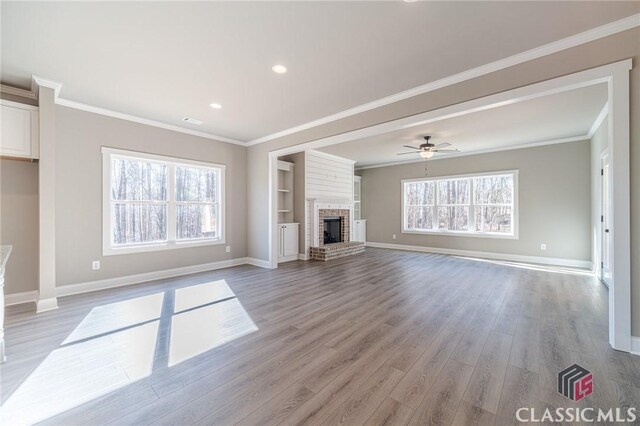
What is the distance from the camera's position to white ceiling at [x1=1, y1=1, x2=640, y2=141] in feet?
7.04

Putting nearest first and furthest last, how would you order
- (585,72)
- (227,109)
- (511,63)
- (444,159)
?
(585,72) → (511,63) → (227,109) → (444,159)

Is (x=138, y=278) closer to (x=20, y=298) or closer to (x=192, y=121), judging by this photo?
(x=20, y=298)

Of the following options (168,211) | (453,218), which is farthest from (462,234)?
(168,211)

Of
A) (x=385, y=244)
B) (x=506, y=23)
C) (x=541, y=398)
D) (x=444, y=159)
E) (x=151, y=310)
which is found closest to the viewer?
(x=541, y=398)

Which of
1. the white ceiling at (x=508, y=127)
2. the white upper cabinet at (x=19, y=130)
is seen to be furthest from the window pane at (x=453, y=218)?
the white upper cabinet at (x=19, y=130)

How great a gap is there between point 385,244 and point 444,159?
316cm

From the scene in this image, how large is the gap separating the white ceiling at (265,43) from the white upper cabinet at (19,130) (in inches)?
14.6

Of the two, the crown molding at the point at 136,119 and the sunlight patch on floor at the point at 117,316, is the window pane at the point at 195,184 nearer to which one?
the crown molding at the point at 136,119

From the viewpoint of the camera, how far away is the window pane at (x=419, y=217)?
7.97 metres

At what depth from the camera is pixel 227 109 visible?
4145mm

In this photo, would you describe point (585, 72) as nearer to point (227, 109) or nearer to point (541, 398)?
point (541, 398)

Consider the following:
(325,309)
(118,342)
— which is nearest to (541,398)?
(325,309)

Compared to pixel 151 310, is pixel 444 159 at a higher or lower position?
higher

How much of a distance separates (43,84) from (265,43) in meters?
2.92
